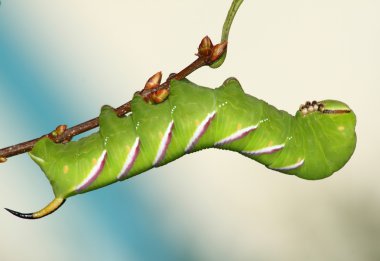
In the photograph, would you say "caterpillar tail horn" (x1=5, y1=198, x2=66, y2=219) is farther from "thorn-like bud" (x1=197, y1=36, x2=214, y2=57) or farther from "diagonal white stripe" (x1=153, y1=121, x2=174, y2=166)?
"thorn-like bud" (x1=197, y1=36, x2=214, y2=57)

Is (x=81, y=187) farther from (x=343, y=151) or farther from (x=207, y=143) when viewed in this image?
(x=343, y=151)

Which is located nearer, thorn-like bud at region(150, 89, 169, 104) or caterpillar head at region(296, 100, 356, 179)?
thorn-like bud at region(150, 89, 169, 104)

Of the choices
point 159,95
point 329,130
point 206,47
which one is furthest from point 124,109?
point 329,130

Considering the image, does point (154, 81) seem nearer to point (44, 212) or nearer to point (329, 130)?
point (44, 212)

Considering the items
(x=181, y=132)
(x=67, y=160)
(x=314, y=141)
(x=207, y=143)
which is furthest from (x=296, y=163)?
(x=67, y=160)

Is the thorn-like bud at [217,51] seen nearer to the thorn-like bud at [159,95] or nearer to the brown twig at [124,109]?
the brown twig at [124,109]

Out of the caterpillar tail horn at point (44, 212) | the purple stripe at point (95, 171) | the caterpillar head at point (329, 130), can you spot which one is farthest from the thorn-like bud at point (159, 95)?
the caterpillar head at point (329, 130)

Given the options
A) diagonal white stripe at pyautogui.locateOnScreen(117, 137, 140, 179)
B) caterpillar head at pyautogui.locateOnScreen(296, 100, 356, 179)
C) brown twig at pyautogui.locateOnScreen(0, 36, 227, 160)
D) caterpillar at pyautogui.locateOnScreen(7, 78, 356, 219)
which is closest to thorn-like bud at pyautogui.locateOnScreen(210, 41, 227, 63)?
brown twig at pyautogui.locateOnScreen(0, 36, 227, 160)
